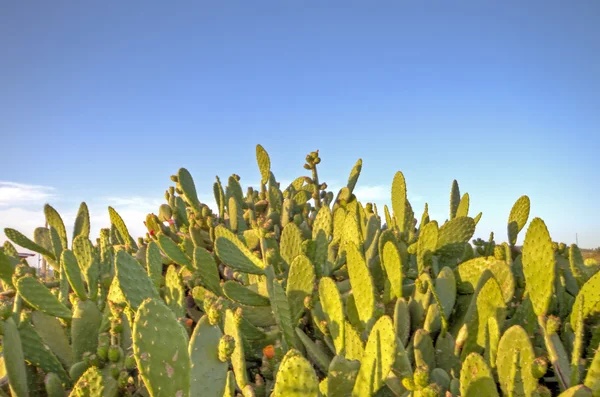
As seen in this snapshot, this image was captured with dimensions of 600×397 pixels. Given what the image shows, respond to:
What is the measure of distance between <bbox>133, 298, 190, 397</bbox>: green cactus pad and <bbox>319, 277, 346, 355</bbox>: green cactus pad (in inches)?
25.3

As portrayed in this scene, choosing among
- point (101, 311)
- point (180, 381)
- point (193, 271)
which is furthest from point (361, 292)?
point (101, 311)

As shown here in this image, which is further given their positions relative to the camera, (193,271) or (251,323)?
(193,271)

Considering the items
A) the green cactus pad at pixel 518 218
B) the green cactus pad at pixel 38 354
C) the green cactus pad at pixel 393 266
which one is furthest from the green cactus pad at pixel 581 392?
the green cactus pad at pixel 38 354

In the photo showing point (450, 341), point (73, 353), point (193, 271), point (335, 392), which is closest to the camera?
point (335, 392)

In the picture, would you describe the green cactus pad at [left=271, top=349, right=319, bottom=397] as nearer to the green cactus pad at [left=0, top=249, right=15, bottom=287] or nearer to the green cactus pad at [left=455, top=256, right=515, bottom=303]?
the green cactus pad at [left=455, top=256, right=515, bottom=303]

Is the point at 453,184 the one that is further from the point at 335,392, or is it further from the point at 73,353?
the point at 73,353

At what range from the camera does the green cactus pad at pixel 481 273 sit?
2.04 metres

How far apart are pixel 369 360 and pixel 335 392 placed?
0.16m

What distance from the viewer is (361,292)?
6.62 feet

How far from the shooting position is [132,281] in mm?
2010

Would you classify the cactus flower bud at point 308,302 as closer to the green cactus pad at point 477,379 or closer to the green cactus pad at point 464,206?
the green cactus pad at point 477,379

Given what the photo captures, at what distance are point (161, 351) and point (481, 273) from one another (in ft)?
4.40

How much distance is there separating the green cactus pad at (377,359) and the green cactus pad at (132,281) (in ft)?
3.05

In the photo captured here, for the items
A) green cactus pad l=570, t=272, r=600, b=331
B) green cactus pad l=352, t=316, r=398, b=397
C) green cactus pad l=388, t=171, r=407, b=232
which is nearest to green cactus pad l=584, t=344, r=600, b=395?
green cactus pad l=570, t=272, r=600, b=331
